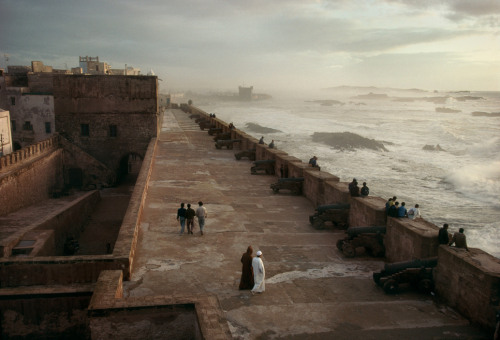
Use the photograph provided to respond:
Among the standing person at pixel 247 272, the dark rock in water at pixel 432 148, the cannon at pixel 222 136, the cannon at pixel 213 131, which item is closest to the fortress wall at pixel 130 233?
the standing person at pixel 247 272

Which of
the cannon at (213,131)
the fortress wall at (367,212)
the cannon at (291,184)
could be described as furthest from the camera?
the cannon at (213,131)

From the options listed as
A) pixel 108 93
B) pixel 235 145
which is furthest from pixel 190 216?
pixel 108 93

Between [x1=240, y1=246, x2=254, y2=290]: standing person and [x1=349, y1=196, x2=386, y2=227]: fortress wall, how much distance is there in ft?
11.8

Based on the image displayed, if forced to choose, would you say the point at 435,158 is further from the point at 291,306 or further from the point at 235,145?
the point at 291,306

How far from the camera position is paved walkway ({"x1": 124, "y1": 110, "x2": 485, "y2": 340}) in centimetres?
663

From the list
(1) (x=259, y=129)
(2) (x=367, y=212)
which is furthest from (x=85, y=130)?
(1) (x=259, y=129)

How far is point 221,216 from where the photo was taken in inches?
487

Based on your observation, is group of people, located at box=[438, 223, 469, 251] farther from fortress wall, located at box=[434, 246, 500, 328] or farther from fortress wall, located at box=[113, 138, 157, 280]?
fortress wall, located at box=[113, 138, 157, 280]

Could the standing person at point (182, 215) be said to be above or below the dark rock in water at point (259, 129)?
above

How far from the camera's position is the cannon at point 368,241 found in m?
9.64

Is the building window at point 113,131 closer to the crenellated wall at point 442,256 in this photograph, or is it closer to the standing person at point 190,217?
the crenellated wall at point 442,256

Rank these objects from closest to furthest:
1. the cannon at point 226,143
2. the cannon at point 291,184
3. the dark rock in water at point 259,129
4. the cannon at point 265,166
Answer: the cannon at point 291,184
the cannon at point 265,166
the cannon at point 226,143
the dark rock in water at point 259,129

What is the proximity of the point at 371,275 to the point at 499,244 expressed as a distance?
18324 mm

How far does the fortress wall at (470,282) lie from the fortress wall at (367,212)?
2.27 m
